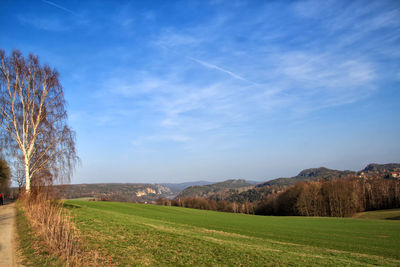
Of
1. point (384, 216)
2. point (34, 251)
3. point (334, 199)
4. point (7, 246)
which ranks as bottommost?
point (384, 216)

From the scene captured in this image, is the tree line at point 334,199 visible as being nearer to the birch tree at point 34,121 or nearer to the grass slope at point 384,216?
the grass slope at point 384,216

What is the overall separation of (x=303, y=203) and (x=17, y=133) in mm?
72378

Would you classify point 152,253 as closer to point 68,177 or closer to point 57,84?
point 68,177

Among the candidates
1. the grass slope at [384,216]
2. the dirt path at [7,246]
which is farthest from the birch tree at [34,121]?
the grass slope at [384,216]

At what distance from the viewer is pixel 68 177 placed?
23203 millimetres

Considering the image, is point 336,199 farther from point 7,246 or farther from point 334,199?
point 7,246

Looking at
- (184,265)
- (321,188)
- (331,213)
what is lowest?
(331,213)

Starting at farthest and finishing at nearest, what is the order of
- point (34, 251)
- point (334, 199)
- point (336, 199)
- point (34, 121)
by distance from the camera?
point (334, 199)
point (336, 199)
point (34, 121)
point (34, 251)

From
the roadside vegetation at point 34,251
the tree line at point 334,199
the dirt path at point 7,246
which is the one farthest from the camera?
the tree line at point 334,199

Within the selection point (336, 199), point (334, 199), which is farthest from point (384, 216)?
point (334, 199)

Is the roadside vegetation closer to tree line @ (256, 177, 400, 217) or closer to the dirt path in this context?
the dirt path

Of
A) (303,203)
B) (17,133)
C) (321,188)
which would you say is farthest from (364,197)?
(17,133)

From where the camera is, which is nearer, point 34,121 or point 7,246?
point 7,246

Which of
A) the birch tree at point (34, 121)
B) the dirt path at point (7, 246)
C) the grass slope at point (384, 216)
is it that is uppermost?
the birch tree at point (34, 121)
